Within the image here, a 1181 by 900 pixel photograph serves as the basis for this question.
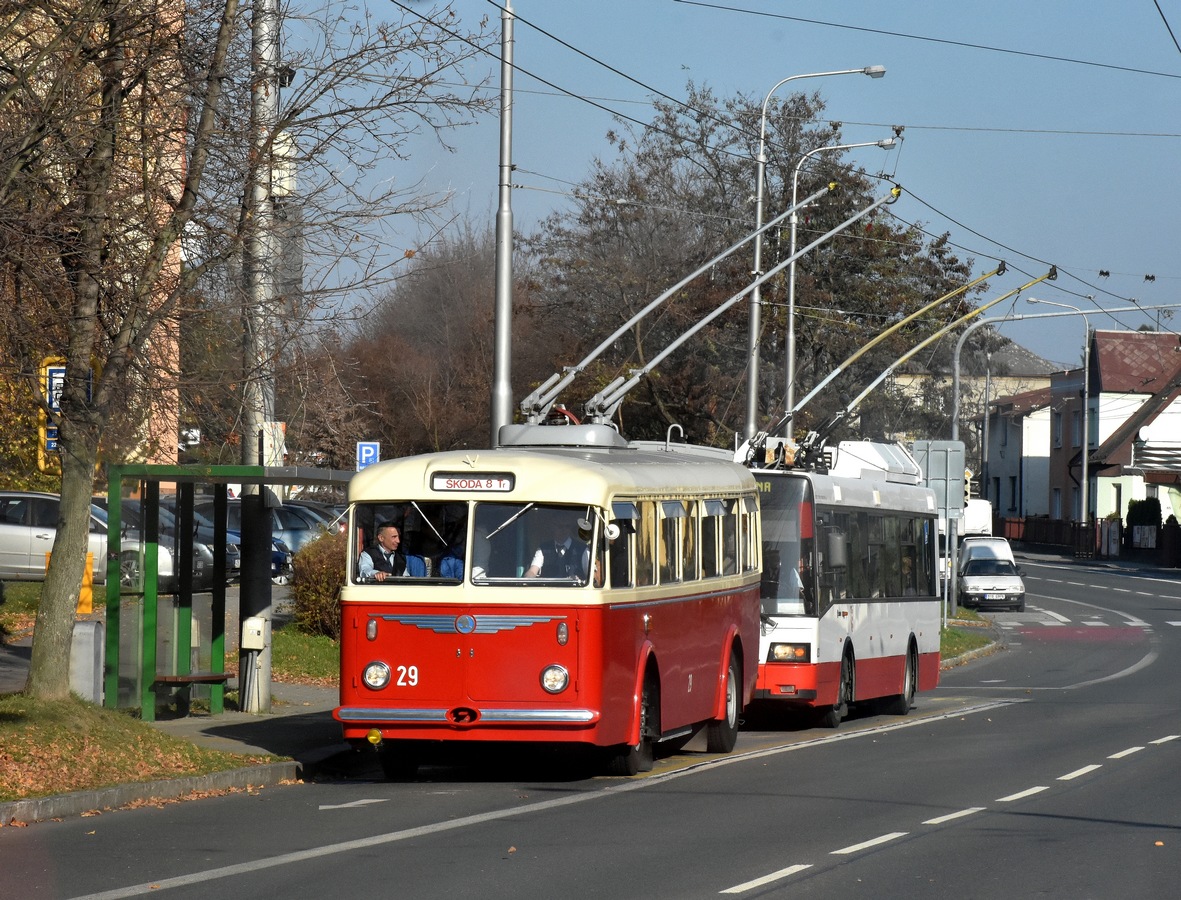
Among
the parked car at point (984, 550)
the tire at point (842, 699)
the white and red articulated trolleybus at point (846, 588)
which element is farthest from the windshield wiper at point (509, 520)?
the parked car at point (984, 550)

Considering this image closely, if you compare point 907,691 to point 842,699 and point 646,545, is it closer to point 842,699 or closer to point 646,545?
point 842,699

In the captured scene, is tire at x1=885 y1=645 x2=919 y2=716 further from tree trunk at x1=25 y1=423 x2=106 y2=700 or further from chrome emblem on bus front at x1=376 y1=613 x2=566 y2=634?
tree trunk at x1=25 y1=423 x2=106 y2=700

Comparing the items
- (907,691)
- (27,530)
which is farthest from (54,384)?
(27,530)

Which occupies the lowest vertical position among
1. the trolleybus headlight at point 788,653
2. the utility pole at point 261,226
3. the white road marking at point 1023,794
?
the white road marking at point 1023,794

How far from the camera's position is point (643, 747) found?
14.4 m

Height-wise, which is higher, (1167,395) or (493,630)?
(1167,395)

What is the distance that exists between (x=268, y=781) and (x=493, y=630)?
2228 millimetres

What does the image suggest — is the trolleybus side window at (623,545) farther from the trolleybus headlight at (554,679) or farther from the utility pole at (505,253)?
the utility pole at (505,253)

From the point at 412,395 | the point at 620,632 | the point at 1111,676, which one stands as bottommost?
the point at 1111,676

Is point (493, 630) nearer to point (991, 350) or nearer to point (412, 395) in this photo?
point (412, 395)

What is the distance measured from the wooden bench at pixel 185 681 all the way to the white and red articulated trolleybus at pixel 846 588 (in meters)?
5.66

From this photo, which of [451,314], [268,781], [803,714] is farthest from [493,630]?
[451,314]

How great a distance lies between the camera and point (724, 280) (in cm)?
4497

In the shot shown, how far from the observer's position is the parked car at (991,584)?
4731cm
